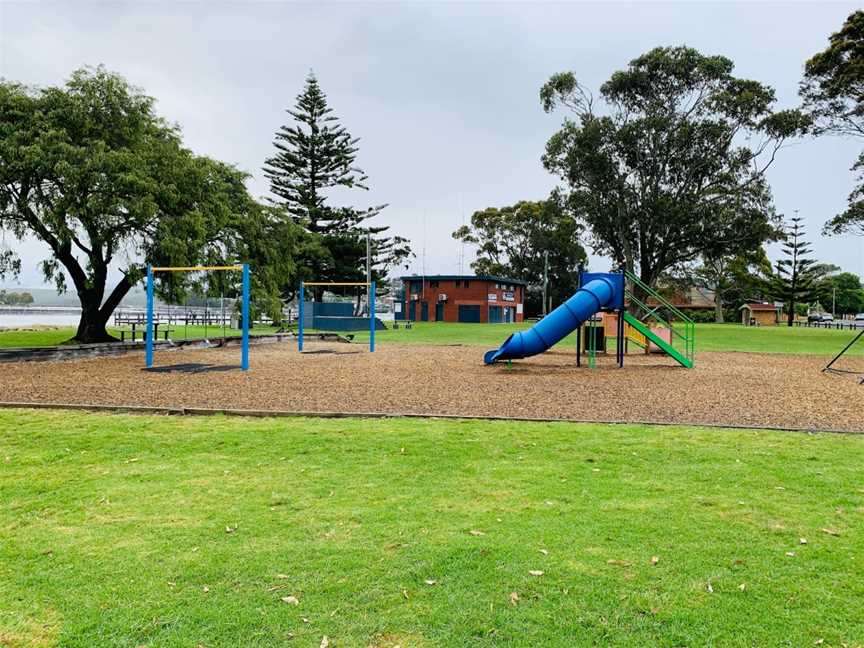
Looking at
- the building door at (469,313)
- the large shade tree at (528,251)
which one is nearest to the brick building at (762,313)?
the large shade tree at (528,251)

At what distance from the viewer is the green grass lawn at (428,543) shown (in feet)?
9.32

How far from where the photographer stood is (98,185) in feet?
52.3

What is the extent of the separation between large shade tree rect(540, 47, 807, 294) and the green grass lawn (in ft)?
111

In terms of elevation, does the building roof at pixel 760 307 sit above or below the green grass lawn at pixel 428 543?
above

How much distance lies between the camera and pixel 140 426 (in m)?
7.14

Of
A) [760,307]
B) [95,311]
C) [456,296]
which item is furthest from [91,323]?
[760,307]

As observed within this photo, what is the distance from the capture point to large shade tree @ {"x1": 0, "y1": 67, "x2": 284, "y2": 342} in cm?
1573

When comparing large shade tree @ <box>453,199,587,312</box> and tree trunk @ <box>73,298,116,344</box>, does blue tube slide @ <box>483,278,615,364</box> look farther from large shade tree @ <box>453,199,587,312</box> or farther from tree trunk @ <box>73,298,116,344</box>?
large shade tree @ <box>453,199,587,312</box>

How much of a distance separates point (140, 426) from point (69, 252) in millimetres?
13732

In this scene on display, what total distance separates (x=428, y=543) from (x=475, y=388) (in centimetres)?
730

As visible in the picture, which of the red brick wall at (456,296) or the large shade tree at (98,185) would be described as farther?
the red brick wall at (456,296)

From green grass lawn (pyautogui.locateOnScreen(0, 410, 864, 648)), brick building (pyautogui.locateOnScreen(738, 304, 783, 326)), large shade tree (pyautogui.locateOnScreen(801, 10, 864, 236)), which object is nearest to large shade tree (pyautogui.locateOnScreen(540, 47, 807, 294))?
large shade tree (pyautogui.locateOnScreen(801, 10, 864, 236))

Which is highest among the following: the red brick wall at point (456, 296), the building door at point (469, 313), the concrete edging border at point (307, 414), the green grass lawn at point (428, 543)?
the red brick wall at point (456, 296)

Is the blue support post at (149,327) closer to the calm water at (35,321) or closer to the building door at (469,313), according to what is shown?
the calm water at (35,321)
